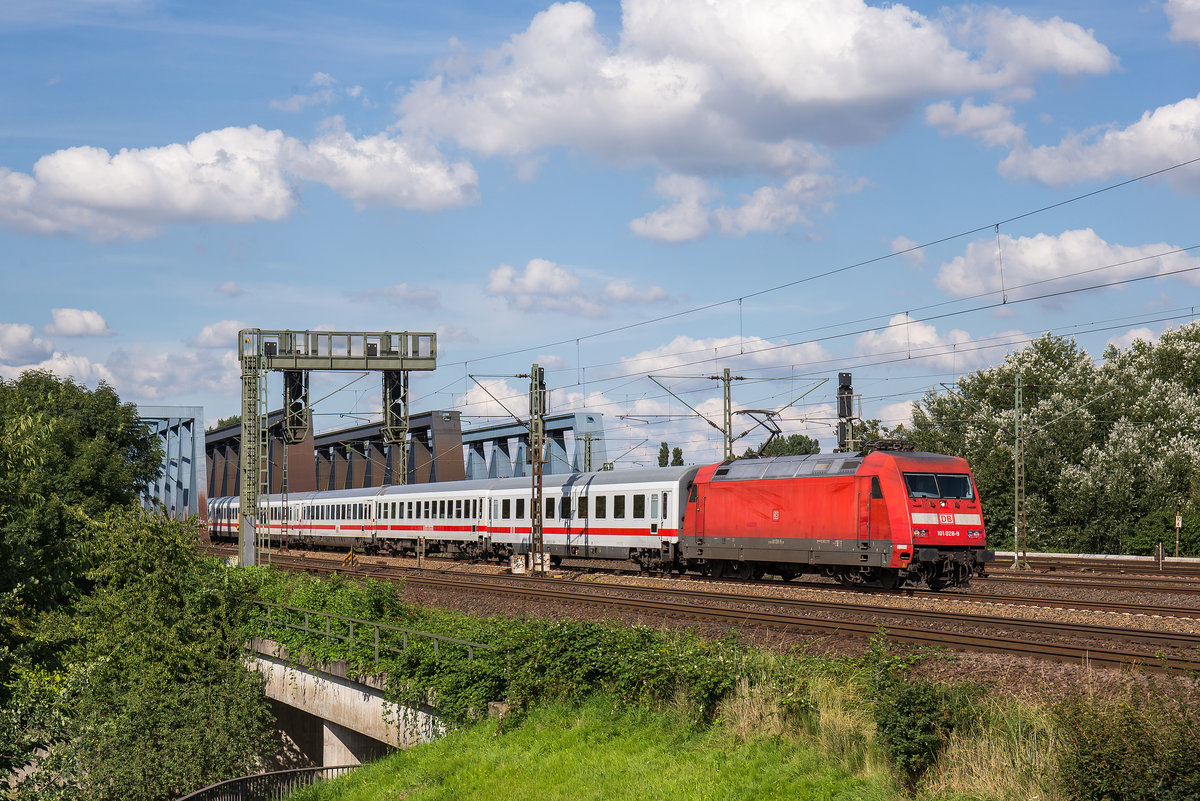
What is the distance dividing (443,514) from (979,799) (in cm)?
4426

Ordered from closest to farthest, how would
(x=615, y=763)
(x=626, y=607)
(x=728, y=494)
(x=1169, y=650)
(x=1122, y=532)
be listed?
(x=615, y=763), (x=1169, y=650), (x=626, y=607), (x=728, y=494), (x=1122, y=532)

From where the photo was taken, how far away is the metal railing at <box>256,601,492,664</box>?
18938 mm

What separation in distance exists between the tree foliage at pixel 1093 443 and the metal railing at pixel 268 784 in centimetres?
4260

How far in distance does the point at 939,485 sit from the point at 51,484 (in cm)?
3300

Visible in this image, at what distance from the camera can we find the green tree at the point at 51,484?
1527 cm

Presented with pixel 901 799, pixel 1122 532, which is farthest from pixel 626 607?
pixel 1122 532

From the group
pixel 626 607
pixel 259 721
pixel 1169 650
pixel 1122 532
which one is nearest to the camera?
pixel 1169 650

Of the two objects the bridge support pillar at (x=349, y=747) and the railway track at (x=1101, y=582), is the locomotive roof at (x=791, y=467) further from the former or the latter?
the bridge support pillar at (x=349, y=747)

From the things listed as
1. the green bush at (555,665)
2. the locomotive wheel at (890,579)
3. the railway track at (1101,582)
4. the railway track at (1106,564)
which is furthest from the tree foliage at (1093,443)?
the green bush at (555,665)

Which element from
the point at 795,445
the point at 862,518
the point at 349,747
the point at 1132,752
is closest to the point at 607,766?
the point at 1132,752

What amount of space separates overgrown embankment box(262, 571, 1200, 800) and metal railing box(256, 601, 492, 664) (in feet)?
0.95

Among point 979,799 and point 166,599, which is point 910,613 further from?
point 166,599

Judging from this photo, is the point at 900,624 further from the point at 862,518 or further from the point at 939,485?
the point at 939,485

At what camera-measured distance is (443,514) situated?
53.0 meters
